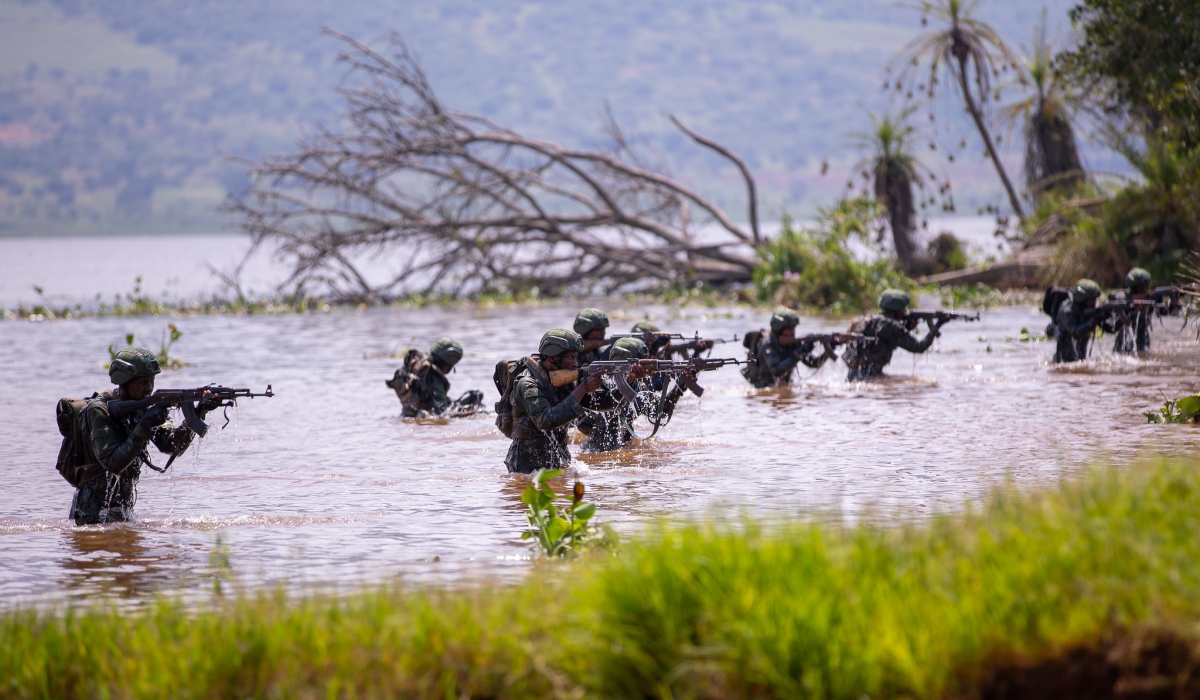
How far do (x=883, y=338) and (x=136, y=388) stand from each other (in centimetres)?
935

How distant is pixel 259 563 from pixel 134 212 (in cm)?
20422

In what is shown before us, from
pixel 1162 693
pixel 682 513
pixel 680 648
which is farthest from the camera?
pixel 682 513

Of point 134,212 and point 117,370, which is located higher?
point 134,212

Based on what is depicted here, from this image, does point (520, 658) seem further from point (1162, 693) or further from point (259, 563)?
point (259, 563)

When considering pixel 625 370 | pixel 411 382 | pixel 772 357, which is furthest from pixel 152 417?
pixel 772 357

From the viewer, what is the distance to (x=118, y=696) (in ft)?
16.2

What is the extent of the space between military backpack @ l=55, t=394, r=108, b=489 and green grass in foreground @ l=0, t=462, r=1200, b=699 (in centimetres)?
360

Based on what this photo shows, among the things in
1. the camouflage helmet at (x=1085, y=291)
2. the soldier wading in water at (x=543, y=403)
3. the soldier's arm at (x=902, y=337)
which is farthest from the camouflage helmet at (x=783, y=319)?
the soldier wading in water at (x=543, y=403)

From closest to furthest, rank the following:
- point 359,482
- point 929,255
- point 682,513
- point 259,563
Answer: point 259,563, point 682,513, point 359,482, point 929,255

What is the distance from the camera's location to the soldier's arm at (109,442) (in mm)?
8812

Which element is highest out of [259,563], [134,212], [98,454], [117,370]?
[134,212]

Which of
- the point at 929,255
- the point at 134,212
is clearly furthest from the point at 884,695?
the point at 134,212

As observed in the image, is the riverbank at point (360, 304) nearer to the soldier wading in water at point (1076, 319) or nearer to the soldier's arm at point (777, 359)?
the soldier wading in water at point (1076, 319)

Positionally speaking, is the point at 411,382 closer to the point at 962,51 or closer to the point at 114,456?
the point at 114,456
